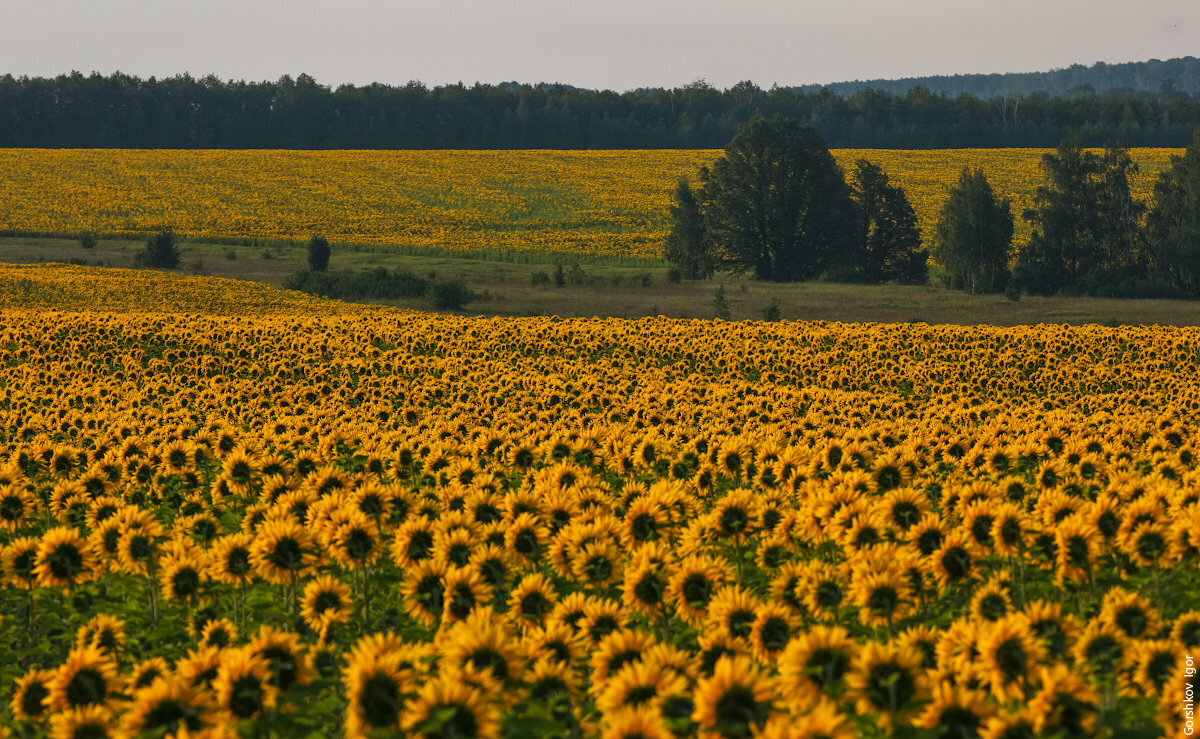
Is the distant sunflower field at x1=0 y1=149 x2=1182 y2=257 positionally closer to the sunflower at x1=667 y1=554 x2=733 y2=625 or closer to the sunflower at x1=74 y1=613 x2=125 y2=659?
the sunflower at x1=74 y1=613 x2=125 y2=659

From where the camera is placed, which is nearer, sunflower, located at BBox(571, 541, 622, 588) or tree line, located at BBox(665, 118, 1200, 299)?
sunflower, located at BBox(571, 541, 622, 588)

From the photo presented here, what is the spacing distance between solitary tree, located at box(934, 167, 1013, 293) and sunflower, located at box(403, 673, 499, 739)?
211ft

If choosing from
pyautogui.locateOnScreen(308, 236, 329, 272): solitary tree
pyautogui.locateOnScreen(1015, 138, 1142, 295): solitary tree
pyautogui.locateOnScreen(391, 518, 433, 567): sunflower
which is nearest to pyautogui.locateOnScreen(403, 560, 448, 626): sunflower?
pyautogui.locateOnScreen(391, 518, 433, 567): sunflower

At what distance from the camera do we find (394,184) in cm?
10531

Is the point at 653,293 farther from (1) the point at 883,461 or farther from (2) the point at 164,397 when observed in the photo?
(1) the point at 883,461

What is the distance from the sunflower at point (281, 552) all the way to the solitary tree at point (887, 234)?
7041 centimetres

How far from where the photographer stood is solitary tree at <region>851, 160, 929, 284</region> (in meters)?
74.5

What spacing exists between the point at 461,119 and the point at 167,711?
147188 millimetres

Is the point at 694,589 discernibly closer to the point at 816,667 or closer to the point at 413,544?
the point at 816,667

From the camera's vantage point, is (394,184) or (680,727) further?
(394,184)

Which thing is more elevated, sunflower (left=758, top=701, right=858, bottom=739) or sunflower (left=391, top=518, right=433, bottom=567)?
sunflower (left=758, top=701, right=858, bottom=739)

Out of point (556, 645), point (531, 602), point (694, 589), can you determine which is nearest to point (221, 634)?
point (531, 602)

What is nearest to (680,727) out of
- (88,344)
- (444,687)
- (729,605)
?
(444,687)

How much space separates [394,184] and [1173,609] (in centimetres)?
10327
